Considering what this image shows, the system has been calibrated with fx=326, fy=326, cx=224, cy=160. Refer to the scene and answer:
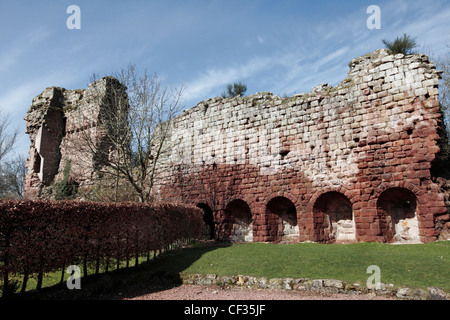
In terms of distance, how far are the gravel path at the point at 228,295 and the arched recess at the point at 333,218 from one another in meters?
6.47

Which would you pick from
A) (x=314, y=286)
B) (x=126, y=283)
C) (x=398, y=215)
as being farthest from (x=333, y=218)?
(x=126, y=283)

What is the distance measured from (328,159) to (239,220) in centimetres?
541

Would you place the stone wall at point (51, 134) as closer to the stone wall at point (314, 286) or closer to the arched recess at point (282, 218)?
the arched recess at point (282, 218)

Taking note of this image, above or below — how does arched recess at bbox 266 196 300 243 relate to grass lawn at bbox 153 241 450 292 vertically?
above

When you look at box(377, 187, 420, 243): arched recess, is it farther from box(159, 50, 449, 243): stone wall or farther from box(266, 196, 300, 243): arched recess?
box(266, 196, 300, 243): arched recess

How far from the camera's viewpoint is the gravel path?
6637mm

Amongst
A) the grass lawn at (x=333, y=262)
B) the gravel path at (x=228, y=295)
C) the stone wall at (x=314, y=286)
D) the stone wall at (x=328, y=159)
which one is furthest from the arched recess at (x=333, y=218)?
the gravel path at (x=228, y=295)

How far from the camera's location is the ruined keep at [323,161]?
11547mm

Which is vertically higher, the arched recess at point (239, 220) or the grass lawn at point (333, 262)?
the arched recess at point (239, 220)

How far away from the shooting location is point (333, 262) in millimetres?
8336

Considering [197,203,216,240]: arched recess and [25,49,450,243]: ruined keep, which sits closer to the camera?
[25,49,450,243]: ruined keep

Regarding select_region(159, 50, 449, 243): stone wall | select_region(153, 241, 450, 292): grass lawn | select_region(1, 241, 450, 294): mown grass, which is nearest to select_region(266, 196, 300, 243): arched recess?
select_region(159, 50, 449, 243): stone wall

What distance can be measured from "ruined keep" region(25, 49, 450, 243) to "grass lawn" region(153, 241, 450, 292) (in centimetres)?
189

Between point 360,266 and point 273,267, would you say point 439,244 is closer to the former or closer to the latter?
point 360,266
